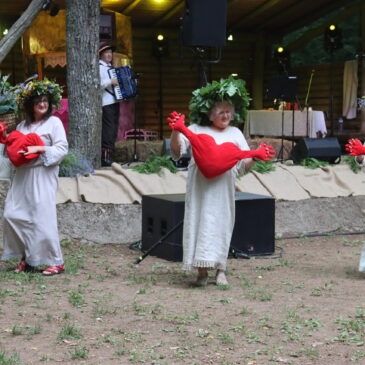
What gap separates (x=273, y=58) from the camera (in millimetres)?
19516

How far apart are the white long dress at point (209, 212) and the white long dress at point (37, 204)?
3.53 ft

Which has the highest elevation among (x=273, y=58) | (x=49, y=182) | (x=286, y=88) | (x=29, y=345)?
(x=273, y=58)

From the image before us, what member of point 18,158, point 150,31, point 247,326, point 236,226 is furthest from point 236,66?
point 247,326

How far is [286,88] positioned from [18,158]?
253 inches

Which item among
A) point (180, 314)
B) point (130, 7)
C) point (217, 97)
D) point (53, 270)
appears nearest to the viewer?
point (180, 314)

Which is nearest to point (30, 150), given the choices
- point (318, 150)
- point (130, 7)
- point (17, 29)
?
point (17, 29)

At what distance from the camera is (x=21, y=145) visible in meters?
6.17

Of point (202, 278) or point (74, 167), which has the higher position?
point (74, 167)

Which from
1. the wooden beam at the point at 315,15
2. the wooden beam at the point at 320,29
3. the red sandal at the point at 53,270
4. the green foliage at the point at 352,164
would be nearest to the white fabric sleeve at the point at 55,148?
the red sandal at the point at 53,270

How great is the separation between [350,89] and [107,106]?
8675mm

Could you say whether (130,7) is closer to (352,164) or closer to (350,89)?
(350,89)

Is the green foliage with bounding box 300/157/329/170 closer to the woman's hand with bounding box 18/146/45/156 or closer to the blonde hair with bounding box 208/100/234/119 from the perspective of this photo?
the blonde hair with bounding box 208/100/234/119

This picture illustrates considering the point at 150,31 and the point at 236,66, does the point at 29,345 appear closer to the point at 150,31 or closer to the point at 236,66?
the point at 150,31

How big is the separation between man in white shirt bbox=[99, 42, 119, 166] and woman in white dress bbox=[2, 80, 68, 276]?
12.5ft
